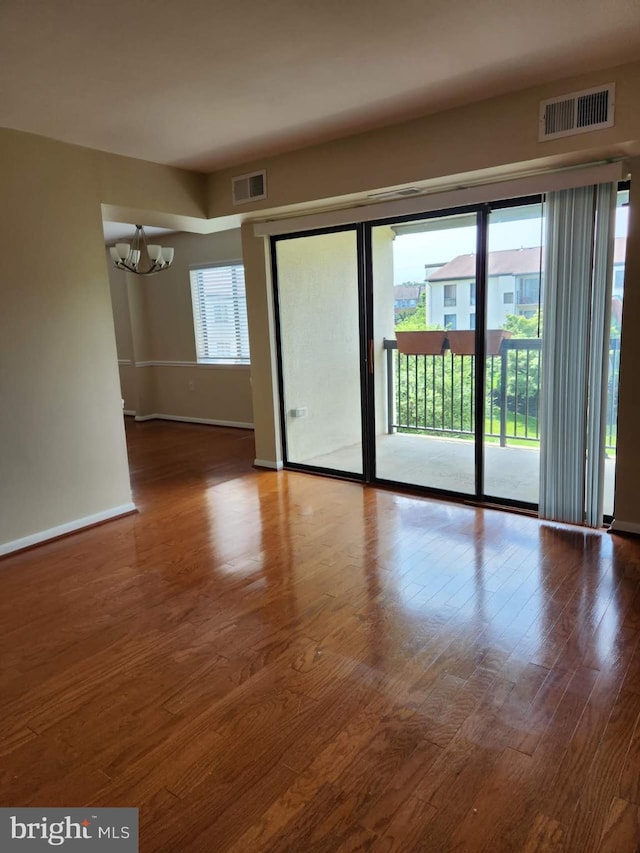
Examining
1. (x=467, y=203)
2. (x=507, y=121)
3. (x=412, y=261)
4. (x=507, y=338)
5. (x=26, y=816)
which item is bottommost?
(x=26, y=816)

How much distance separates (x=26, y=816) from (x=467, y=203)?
378cm

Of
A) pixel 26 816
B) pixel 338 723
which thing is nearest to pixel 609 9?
pixel 338 723

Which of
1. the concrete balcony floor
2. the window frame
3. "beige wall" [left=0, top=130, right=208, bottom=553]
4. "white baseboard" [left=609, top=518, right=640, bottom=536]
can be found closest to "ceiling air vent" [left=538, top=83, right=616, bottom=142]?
the concrete balcony floor

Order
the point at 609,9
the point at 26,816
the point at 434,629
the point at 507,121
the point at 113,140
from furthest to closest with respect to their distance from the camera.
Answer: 1. the point at 113,140
2. the point at 507,121
3. the point at 434,629
4. the point at 609,9
5. the point at 26,816

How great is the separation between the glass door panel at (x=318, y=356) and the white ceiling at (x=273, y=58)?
1.41 m

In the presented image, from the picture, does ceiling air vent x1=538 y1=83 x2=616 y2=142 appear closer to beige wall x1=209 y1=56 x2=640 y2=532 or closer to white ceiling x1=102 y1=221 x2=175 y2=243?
beige wall x1=209 y1=56 x2=640 y2=532

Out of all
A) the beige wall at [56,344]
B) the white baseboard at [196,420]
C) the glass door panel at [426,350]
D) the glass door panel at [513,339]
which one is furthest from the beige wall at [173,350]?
the glass door panel at [513,339]

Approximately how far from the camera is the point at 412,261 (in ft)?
13.9

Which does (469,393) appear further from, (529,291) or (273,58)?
(273,58)

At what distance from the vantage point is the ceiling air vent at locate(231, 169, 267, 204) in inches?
170

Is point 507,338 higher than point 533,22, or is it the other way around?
point 533,22

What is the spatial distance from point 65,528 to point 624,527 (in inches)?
142

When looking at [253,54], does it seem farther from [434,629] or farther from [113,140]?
[434,629]

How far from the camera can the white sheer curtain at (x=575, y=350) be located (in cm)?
333
